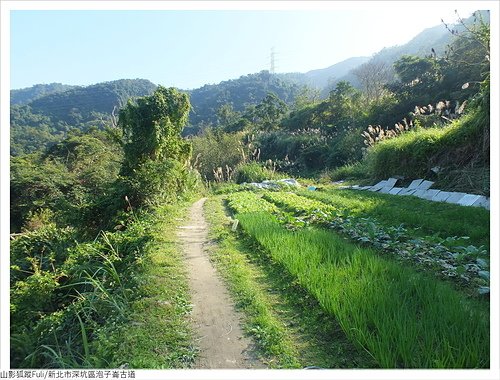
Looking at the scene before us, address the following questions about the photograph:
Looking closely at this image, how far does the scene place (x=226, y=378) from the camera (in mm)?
2025

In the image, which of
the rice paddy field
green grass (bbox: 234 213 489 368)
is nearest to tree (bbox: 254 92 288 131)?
the rice paddy field

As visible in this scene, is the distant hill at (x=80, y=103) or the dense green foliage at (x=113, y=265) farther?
the distant hill at (x=80, y=103)

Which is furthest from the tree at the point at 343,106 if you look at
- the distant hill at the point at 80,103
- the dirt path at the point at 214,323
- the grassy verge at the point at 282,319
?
the distant hill at the point at 80,103

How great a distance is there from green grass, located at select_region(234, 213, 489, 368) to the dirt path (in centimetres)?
70

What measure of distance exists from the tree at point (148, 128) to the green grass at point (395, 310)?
19.9 ft

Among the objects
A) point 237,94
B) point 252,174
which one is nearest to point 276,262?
point 252,174

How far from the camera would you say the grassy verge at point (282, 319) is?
2.33 m

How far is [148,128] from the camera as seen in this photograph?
9.05 meters

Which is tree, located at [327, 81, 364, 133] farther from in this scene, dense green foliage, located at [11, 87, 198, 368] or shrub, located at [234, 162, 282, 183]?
dense green foliage, located at [11, 87, 198, 368]

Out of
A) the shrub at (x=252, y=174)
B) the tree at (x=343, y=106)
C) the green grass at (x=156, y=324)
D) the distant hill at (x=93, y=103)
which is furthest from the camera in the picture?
the distant hill at (x=93, y=103)

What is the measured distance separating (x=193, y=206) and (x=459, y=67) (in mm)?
14977

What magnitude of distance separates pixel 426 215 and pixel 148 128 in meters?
6.70

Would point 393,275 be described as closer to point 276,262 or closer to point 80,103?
point 276,262

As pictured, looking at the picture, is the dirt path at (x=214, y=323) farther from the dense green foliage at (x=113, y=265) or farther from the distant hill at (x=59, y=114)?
the distant hill at (x=59, y=114)
